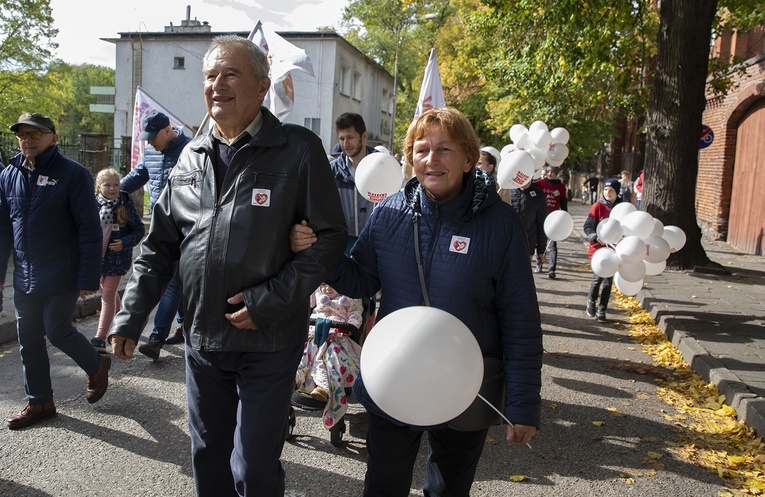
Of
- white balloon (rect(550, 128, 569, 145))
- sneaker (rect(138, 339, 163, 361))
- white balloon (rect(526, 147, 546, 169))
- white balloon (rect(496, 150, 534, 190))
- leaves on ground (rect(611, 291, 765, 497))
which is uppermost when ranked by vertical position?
white balloon (rect(550, 128, 569, 145))

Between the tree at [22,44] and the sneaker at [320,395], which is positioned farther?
the tree at [22,44]

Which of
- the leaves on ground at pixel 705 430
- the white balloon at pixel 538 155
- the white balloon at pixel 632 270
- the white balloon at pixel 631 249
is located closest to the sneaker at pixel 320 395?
the leaves on ground at pixel 705 430

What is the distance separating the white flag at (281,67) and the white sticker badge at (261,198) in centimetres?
455

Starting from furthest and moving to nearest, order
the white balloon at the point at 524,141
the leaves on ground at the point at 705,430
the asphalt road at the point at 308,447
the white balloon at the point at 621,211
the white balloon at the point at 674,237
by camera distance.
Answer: the white balloon at the point at 524,141 < the white balloon at the point at 674,237 < the white balloon at the point at 621,211 < the leaves on ground at the point at 705,430 < the asphalt road at the point at 308,447

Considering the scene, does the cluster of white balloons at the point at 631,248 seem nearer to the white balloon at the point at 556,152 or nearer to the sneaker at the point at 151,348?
the white balloon at the point at 556,152

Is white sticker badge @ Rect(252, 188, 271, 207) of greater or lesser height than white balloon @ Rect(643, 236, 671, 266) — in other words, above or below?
above

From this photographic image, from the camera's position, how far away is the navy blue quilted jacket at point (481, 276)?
2.45m

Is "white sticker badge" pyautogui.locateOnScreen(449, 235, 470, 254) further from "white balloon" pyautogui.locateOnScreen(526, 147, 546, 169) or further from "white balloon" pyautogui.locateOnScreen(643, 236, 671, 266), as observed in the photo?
"white balloon" pyautogui.locateOnScreen(526, 147, 546, 169)

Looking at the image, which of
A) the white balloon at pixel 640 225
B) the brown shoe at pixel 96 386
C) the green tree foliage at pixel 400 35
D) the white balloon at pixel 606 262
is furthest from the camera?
the green tree foliage at pixel 400 35

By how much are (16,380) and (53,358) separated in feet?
2.22

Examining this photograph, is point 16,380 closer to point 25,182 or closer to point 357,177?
point 25,182

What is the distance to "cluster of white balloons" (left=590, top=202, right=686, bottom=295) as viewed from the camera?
22.0ft

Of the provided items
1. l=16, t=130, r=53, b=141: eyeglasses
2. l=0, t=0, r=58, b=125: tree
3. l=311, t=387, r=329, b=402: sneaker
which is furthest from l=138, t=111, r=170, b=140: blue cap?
l=0, t=0, r=58, b=125: tree

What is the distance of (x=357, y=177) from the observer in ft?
17.0
